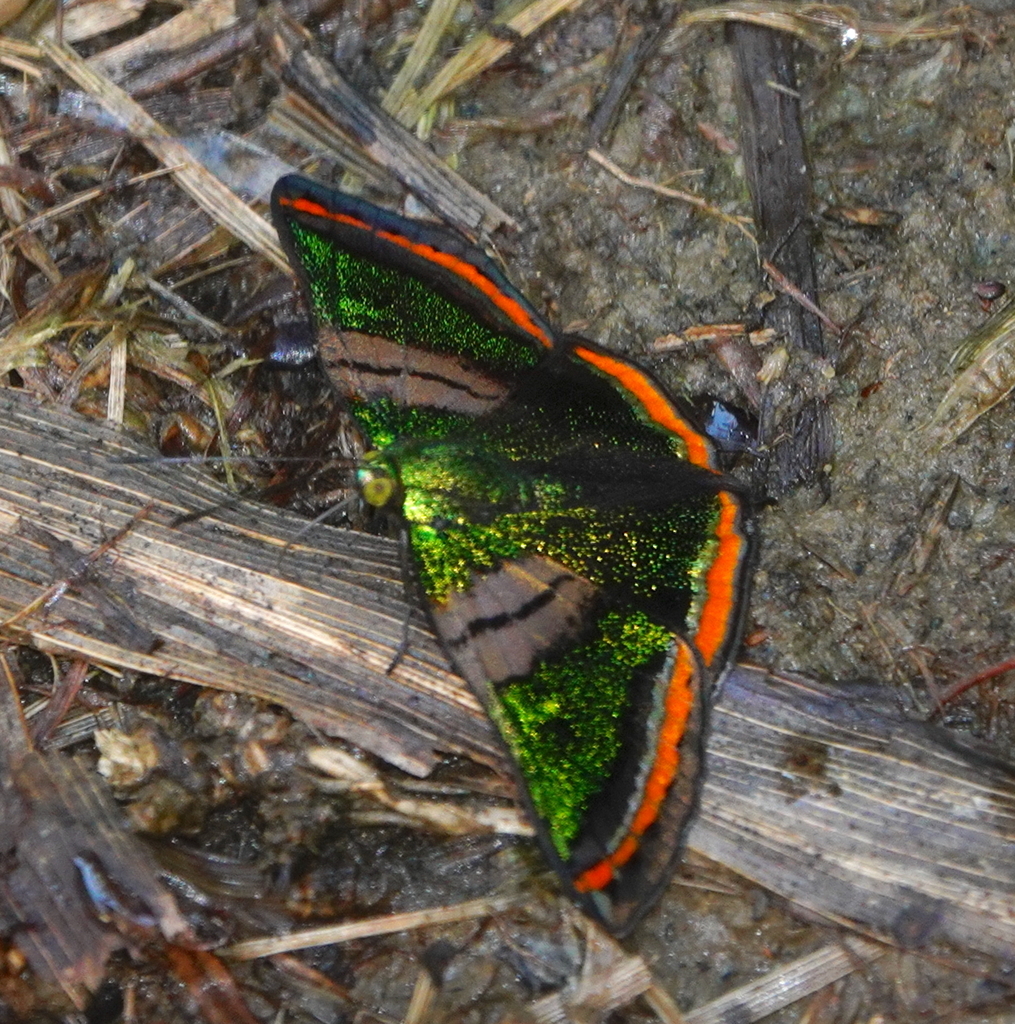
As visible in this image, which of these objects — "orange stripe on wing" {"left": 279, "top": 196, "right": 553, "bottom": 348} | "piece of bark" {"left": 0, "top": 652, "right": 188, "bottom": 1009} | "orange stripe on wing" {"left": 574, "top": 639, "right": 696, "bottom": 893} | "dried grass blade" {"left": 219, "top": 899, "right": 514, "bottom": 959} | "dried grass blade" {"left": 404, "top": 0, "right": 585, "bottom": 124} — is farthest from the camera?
"dried grass blade" {"left": 404, "top": 0, "right": 585, "bottom": 124}

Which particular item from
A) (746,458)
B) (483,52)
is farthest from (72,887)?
(483,52)

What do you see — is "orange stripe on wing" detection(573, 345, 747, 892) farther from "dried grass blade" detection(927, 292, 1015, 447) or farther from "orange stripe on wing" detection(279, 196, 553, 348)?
"dried grass blade" detection(927, 292, 1015, 447)

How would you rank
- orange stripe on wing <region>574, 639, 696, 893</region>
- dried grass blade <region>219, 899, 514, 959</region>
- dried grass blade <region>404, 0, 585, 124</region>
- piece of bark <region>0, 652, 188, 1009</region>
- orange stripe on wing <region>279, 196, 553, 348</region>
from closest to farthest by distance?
orange stripe on wing <region>574, 639, 696, 893</region> < piece of bark <region>0, 652, 188, 1009</region> < dried grass blade <region>219, 899, 514, 959</region> < orange stripe on wing <region>279, 196, 553, 348</region> < dried grass blade <region>404, 0, 585, 124</region>

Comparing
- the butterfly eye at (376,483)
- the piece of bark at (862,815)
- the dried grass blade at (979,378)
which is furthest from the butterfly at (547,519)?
the dried grass blade at (979,378)

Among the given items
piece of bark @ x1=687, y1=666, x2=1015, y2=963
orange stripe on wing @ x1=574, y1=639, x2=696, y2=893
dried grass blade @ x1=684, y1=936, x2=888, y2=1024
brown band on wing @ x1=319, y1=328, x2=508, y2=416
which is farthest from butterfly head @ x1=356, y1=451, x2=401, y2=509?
dried grass blade @ x1=684, y1=936, x2=888, y2=1024

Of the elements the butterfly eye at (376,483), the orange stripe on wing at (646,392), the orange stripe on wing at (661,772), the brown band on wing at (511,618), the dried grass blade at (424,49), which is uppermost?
the dried grass blade at (424,49)

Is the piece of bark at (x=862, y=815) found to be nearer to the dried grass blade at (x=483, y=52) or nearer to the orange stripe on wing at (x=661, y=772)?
the orange stripe on wing at (x=661, y=772)
